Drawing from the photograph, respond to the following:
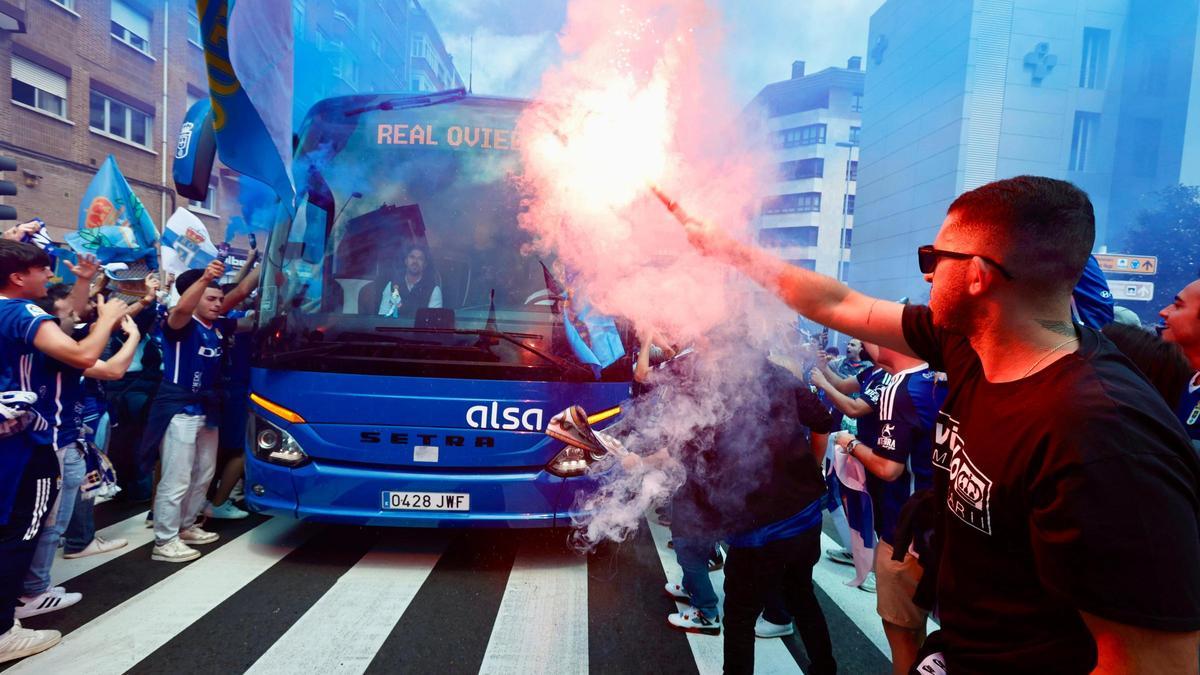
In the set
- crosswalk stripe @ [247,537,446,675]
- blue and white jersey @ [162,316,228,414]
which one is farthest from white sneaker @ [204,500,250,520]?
crosswalk stripe @ [247,537,446,675]

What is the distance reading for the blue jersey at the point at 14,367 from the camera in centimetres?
309

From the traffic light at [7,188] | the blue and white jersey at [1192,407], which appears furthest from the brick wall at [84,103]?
the blue and white jersey at [1192,407]

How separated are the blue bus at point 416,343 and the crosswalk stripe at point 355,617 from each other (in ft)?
1.38

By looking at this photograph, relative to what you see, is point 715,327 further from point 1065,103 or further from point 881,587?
point 1065,103

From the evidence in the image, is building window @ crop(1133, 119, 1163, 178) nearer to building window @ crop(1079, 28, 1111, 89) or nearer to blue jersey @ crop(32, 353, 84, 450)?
building window @ crop(1079, 28, 1111, 89)

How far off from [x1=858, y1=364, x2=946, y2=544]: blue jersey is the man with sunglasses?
130cm

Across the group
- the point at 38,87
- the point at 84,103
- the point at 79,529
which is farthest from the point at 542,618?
the point at 84,103

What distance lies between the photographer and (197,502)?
4859 millimetres

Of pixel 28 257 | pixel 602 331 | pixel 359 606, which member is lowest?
pixel 359 606

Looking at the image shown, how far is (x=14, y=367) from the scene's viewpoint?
317cm

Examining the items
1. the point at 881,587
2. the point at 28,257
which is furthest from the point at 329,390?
the point at 881,587

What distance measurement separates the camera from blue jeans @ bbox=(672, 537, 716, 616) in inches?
134

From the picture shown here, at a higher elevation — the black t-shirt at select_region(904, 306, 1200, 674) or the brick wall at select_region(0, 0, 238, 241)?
the brick wall at select_region(0, 0, 238, 241)

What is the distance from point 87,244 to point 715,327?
19.1 feet
